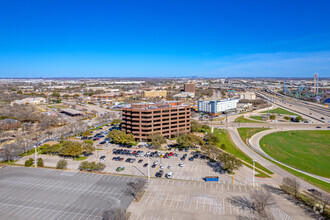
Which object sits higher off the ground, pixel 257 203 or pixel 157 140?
pixel 157 140

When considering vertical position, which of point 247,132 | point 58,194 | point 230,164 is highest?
point 230,164

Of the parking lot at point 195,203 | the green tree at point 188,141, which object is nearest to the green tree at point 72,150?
the parking lot at point 195,203

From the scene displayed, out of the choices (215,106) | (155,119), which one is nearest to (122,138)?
(155,119)

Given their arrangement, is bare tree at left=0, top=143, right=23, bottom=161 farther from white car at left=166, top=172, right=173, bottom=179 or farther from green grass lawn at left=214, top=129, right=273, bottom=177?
green grass lawn at left=214, top=129, right=273, bottom=177

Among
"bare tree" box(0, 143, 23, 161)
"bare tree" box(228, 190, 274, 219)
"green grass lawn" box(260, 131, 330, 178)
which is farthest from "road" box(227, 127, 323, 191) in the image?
"bare tree" box(0, 143, 23, 161)

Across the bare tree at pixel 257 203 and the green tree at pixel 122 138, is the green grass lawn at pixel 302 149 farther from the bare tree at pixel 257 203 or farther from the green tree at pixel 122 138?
the green tree at pixel 122 138

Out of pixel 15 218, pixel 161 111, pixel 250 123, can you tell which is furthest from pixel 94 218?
pixel 250 123

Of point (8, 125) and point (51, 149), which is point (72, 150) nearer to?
point (51, 149)
